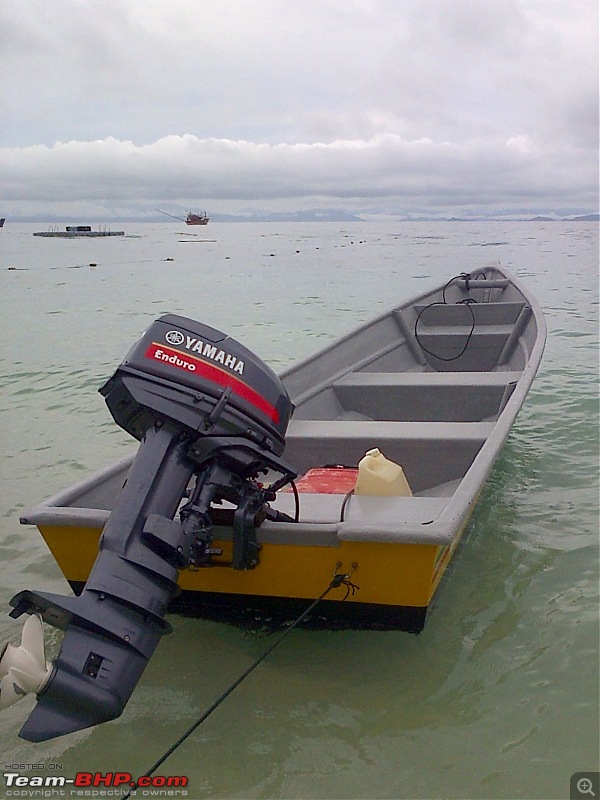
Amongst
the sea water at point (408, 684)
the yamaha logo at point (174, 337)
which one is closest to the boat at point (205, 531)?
the yamaha logo at point (174, 337)

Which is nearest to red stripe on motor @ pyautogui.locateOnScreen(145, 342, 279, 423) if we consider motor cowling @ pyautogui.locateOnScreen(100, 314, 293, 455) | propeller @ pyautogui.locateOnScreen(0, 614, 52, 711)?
motor cowling @ pyautogui.locateOnScreen(100, 314, 293, 455)

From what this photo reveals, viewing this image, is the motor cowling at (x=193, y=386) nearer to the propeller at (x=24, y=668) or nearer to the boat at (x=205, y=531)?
the boat at (x=205, y=531)

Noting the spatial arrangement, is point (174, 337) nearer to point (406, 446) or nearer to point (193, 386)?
point (193, 386)

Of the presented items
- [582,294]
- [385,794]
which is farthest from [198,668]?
[582,294]

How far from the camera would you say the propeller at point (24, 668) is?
6.54ft

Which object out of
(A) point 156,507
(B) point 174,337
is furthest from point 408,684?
(B) point 174,337

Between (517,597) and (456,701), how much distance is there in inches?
37.2

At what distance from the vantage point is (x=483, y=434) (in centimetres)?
410

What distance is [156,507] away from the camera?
8.27ft

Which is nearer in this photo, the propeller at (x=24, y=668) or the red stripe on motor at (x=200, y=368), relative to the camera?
the propeller at (x=24, y=668)

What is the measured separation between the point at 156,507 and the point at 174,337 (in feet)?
2.46

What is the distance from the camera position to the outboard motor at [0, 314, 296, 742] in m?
2.15

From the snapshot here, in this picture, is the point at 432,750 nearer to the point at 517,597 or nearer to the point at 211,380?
the point at 517,597

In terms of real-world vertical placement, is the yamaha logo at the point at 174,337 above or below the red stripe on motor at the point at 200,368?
above
